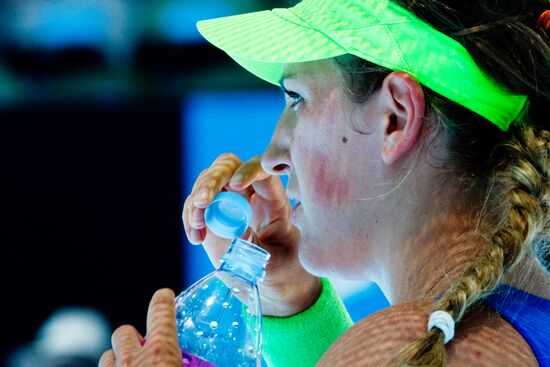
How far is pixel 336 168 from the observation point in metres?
1.11

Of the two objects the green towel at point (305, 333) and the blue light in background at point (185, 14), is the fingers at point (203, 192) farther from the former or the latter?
the blue light in background at point (185, 14)

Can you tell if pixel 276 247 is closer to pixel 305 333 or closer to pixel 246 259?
pixel 305 333

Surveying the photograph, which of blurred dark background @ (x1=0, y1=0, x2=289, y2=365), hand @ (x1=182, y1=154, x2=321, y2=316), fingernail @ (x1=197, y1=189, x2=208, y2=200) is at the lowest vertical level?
blurred dark background @ (x1=0, y1=0, x2=289, y2=365)

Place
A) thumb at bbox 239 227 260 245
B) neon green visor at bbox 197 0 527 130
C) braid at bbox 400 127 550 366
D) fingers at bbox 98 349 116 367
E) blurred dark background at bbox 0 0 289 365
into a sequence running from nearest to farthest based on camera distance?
braid at bbox 400 127 550 366
fingers at bbox 98 349 116 367
neon green visor at bbox 197 0 527 130
thumb at bbox 239 227 260 245
blurred dark background at bbox 0 0 289 365

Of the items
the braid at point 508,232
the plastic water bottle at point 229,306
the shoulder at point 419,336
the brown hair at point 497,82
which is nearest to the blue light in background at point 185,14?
the plastic water bottle at point 229,306

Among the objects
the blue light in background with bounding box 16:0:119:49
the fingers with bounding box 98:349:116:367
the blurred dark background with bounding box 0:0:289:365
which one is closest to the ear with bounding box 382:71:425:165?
the fingers with bounding box 98:349:116:367

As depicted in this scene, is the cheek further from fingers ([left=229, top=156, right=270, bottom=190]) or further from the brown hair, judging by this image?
fingers ([left=229, top=156, right=270, bottom=190])

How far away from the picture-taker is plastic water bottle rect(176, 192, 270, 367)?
1096 millimetres

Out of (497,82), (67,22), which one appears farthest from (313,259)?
(67,22)

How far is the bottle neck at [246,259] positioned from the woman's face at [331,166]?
4.0 inches

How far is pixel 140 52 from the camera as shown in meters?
2.27

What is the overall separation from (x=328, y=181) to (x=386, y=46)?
0.18 meters

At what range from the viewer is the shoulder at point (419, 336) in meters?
0.83

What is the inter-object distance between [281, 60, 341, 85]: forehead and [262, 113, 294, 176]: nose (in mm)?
64
